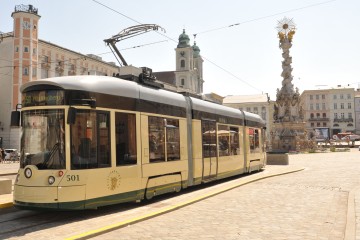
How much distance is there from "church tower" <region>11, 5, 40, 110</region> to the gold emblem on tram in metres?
44.5

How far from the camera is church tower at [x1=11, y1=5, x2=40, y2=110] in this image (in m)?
48.8

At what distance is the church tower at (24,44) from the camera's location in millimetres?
48750

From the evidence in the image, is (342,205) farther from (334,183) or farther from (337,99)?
(337,99)

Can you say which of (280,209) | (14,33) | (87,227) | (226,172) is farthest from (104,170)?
(14,33)

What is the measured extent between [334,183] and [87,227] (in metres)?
11.2

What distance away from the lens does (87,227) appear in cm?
726

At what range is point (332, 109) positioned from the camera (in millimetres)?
113500

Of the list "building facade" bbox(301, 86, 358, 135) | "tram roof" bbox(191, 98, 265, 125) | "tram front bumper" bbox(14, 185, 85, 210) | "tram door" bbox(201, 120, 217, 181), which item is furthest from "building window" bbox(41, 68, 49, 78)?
"building facade" bbox(301, 86, 358, 135)

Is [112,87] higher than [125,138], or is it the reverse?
[112,87]

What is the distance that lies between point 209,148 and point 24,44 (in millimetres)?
42658

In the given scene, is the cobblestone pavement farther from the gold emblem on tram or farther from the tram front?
the tram front

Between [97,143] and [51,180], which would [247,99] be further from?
[51,180]

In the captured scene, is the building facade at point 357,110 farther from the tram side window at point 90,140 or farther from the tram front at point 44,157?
the tram front at point 44,157

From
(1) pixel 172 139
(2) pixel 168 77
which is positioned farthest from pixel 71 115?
(2) pixel 168 77
